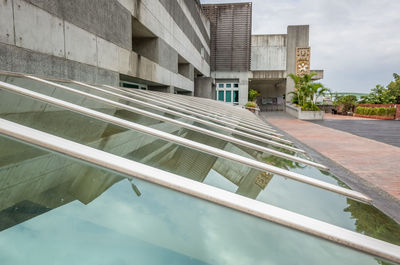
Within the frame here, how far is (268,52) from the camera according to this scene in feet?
115

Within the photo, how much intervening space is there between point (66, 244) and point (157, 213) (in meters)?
0.40

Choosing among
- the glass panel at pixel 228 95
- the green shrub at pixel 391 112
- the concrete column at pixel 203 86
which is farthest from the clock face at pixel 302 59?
the concrete column at pixel 203 86

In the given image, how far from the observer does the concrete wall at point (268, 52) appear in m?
34.8

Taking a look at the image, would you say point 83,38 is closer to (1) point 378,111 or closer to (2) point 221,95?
(1) point 378,111

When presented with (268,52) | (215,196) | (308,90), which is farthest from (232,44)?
(215,196)

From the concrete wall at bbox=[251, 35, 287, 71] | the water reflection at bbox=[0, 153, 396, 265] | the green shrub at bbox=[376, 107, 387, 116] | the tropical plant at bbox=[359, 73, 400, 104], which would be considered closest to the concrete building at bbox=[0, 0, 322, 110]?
the water reflection at bbox=[0, 153, 396, 265]

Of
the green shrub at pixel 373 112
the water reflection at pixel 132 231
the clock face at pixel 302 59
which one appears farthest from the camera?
the clock face at pixel 302 59

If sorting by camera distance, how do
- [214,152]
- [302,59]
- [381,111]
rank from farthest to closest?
[302,59], [381,111], [214,152]

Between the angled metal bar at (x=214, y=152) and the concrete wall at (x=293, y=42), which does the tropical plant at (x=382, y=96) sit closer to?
the concrete wall at (x=293, y=42)

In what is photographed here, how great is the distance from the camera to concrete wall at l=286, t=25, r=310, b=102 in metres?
33.6

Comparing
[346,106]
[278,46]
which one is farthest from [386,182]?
[278,46]

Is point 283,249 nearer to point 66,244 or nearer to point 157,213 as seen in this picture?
point 157,213

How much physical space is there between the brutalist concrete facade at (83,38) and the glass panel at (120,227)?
364cm

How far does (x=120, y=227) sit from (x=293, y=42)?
3742 centimetres
